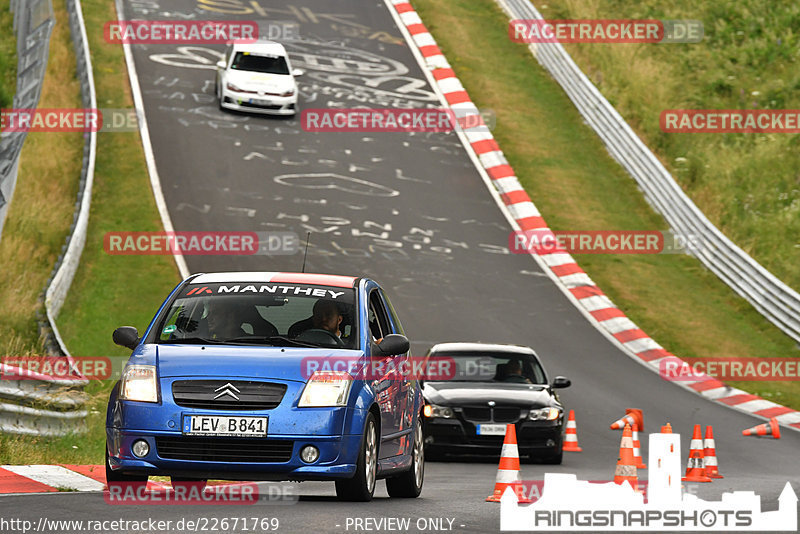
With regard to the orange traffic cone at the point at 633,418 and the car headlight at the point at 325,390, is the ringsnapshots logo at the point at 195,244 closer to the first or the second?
Result: the orange traffic cone at the point at 633,418

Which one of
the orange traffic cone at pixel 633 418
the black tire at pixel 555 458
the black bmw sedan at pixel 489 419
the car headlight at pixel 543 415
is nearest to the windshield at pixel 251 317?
the black bmw sedan at pixel 489 419

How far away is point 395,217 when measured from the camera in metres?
28.5

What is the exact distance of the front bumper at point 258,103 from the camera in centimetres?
3288

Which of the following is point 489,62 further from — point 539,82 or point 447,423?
point 447,423

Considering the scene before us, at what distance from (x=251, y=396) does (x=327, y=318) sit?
1205mm

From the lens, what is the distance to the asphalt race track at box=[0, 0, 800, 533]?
62.1 feet

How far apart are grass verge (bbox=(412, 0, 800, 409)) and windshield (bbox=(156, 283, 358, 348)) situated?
14117 millimetres

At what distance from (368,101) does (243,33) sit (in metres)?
5.45

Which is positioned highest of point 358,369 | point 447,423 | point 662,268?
point 358,369

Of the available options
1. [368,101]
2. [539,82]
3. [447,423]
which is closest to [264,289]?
[447,423]

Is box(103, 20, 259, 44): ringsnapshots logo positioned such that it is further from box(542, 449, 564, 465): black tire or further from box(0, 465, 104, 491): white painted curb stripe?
box(0, 465, 104, 491): white painted curb stripe

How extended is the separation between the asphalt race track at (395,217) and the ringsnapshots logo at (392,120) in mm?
392

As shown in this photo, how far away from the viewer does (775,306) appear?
26156 mm

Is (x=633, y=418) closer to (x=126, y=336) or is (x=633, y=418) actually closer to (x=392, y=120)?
(x=126, y=336)
